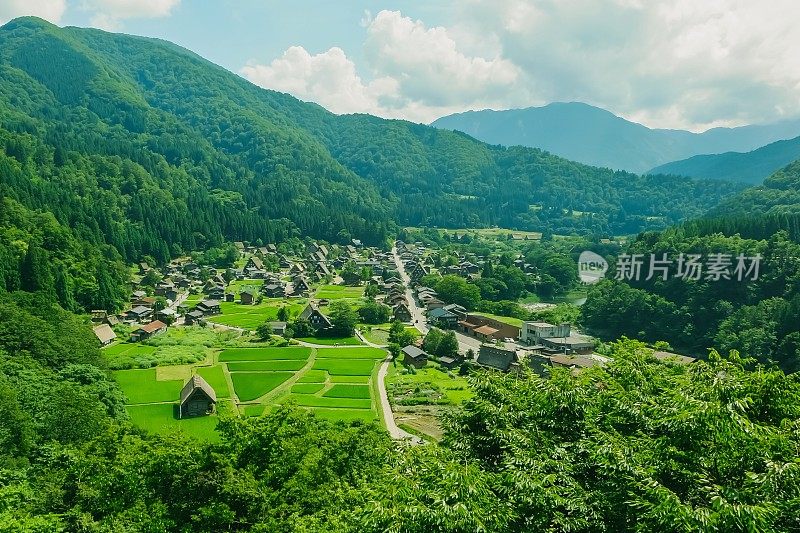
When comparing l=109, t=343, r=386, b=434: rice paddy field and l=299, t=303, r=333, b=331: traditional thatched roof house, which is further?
l=299, t=303, r=333, b=331: traditional thatched roof house

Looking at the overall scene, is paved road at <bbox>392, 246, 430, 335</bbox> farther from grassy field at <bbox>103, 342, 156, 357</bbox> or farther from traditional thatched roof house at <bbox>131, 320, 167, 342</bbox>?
grassy field at <bbox>103, 342, 156, 357</bbox>

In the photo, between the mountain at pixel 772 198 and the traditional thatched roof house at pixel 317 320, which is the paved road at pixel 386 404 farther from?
the mountain at pixel 772 198

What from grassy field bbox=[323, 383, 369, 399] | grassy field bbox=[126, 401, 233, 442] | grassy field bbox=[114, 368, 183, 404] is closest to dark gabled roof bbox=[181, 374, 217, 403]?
grassy field bbox=[126, 401, 233, 442]

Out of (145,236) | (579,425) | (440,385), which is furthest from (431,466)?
(145,236)

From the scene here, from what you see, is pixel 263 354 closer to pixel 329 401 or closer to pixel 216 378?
pixel 216 378

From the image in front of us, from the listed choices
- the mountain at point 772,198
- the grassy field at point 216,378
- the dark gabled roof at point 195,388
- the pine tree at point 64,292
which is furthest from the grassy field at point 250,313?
the mountain at point 772,198

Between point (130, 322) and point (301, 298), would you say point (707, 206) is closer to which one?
point (301, 298)
